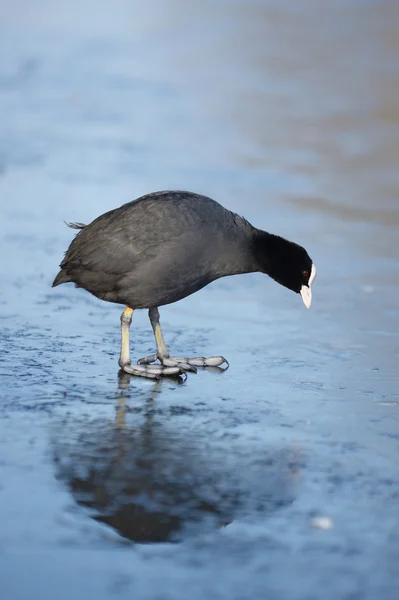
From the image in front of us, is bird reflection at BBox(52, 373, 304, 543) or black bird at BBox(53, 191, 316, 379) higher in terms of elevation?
black bird at BBox(53, 191, 316, 379)

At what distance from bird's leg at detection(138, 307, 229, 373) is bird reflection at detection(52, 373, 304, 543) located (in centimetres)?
87

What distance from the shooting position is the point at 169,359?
5.54m

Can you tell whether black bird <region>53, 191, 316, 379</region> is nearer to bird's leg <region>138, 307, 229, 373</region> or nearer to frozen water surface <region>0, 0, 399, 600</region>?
bird's leg <region>138, 307, 229, 373</region>

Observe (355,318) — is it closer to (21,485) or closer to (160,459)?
(160,459)

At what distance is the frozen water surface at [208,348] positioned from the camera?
328 centimetres

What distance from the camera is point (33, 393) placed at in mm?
4844

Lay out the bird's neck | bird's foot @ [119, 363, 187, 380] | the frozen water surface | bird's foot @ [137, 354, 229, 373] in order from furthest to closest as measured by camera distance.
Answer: the bird's neck
bird's foot @ [137, 354, 229, 373]
bird's foot @ [119, 363, 187, 380]
the frozen water surface

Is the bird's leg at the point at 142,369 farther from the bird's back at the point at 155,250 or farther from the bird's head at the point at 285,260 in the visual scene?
the bird's head at the point at 285,260

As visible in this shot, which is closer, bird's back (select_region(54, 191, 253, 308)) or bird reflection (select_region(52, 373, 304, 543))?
bird reflection (select_region(52, 373, 304, 543))

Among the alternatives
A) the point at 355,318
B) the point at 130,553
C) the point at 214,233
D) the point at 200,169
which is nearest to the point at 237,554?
the point at 130,553

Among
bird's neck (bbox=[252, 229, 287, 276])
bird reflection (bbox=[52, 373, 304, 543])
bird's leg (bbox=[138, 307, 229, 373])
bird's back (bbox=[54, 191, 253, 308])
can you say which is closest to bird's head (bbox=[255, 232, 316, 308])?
bird's neck (bbox=[252, 229, 287, 276])

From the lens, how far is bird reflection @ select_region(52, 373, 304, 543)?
351cm

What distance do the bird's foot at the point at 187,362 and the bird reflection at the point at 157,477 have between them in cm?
85

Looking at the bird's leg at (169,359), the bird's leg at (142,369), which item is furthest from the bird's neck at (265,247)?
the bird's leg at (142,369)
